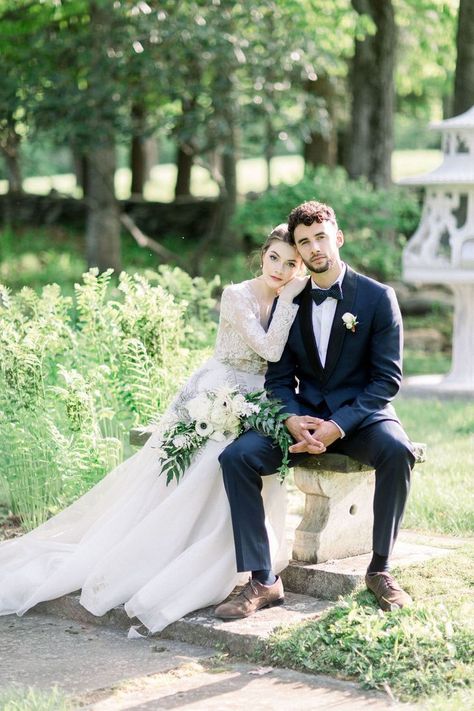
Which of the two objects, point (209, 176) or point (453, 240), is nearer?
point (453, 240)

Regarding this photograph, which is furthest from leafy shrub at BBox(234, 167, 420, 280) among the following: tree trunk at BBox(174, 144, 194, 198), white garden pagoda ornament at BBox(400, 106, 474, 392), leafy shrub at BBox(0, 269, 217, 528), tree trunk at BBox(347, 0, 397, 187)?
tree trunk at BBox(174, 144, 194, 198)

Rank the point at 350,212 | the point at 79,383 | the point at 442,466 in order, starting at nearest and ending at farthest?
the point at 79,383, the point at 442,466, the point at 350,212

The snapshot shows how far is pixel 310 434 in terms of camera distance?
4.77 metres

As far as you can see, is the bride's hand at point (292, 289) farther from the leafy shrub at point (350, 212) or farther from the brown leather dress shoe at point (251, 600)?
the leafy shrub at point (350, 212)

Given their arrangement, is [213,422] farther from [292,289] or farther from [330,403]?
[292,289]

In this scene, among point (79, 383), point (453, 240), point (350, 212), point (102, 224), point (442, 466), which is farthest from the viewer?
point (102, 224)

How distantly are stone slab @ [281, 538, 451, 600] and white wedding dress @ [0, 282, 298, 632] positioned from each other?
0.08 m

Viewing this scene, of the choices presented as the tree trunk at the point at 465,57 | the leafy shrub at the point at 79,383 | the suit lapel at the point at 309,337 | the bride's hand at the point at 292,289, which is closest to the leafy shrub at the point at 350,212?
the tree trunk at the point at 465,57

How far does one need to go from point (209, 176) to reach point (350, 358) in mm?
27649

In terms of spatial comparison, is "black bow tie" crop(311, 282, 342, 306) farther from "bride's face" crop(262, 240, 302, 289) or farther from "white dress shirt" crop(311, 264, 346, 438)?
"bride's face" crop(262, 240, 302, 289)

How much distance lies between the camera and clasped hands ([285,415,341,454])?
4.71 meters

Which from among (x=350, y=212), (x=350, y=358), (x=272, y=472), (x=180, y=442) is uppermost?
(x=350, y=212)

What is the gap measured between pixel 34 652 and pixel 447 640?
1570 millimetres

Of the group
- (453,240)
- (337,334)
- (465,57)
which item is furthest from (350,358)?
(465,57)
